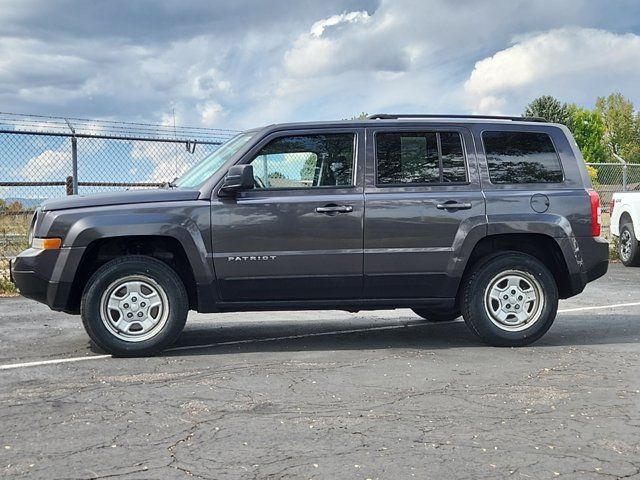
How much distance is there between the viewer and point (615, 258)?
16031 millimetres

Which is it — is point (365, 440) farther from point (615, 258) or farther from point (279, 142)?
point (615, 258)

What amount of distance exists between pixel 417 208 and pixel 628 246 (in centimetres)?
963

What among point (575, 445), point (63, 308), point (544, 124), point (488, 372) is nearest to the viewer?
point (575, 445)

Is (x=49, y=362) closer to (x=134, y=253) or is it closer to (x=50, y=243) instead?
(x=50, y=243)

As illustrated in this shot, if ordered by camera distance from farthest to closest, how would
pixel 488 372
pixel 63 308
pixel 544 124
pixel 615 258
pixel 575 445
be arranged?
pixel 615 258 → pixel 544 124 → pixel 63 308 → pixel 488 372 → pixel 575 445

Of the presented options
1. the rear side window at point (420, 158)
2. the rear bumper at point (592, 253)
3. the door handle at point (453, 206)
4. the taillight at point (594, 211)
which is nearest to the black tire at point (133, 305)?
the rear side window at point (420, 158)

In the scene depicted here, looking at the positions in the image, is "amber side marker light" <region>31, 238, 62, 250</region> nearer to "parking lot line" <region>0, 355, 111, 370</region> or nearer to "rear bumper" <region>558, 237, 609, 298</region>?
"parking lot line" <region>0, 355, 111, 370</region>

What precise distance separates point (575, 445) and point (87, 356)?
13.0ft

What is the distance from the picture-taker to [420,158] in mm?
6605

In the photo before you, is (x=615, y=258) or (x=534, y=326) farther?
(x=615, y=258)

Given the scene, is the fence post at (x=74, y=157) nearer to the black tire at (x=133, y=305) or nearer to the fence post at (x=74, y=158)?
the fence post at (x=74, y=158)

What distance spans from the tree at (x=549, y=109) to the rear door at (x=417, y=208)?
67.7 m

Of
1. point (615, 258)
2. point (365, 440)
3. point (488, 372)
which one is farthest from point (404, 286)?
point (615, 258)

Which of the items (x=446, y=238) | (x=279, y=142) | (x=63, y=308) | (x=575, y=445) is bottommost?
(x=575, y=445)
